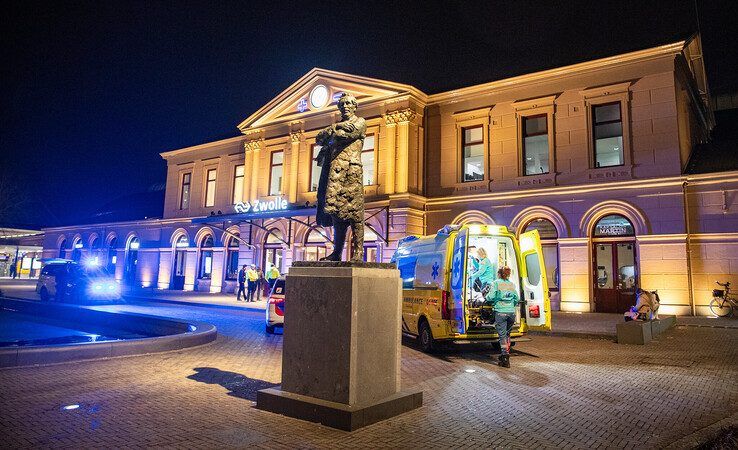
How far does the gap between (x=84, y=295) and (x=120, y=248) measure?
56.2 feet

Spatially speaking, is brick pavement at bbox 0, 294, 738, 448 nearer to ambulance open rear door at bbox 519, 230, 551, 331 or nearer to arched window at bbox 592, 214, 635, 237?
ambulance open rear door at bbox 519, 230, 551, 331

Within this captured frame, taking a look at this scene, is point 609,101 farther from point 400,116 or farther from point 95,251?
point 95,251

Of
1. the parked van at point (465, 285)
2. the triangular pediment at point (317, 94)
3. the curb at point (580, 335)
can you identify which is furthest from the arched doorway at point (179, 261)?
the curb at point (580, 335)

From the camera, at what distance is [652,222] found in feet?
58.0

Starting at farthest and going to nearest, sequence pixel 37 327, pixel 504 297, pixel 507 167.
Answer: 1. pixel 507 167
2. pixel 37 327
3. pixel 504 297

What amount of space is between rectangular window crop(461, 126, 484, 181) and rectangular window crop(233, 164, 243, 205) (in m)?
14.6

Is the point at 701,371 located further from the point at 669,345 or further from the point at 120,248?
the point at 120,248

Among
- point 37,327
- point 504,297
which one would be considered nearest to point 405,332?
point 504,297

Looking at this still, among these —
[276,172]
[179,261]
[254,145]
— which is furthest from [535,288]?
[179,261]

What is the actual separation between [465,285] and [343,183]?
14.2 ft

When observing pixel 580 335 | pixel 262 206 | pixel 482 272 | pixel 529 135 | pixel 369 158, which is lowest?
pixel 580 335

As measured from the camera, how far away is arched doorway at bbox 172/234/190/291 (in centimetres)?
3107

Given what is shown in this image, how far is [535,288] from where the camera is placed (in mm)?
10633

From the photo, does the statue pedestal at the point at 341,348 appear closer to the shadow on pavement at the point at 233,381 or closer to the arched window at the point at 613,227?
the shadow on pavement at the point at 233,381
